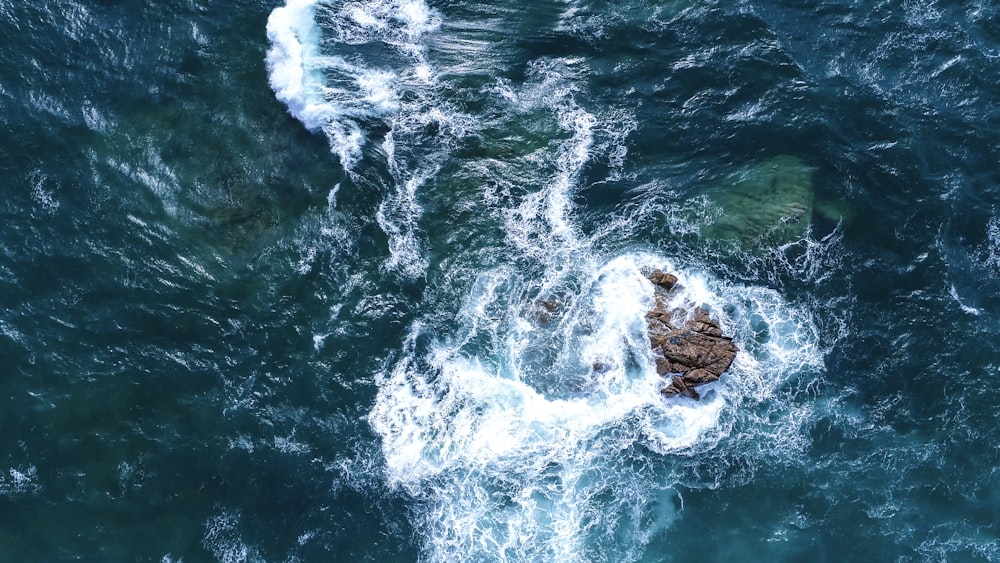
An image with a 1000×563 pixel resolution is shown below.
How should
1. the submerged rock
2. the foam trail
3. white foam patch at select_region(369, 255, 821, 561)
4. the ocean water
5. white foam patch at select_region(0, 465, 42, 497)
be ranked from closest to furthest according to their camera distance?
white foam patch at select_region(0, 465, 42, 497), the ocean water, white foam patch at select_region(369, 255, 821, 561), the submerged rock, the foam trail

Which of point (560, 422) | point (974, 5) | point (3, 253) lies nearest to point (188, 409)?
point (3, 253)

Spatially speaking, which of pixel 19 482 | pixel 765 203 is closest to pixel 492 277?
pixel 765 203

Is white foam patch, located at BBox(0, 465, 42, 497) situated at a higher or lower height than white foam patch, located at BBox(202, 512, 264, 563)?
higher

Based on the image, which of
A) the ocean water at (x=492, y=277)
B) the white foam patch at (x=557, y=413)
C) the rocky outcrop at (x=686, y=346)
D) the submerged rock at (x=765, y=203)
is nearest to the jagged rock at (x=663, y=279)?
the rocky outcrop at (x=686, y=346)

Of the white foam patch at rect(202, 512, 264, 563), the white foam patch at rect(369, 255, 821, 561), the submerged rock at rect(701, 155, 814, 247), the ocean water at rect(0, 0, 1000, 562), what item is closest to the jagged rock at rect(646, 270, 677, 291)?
the white foam patch at rect(369, 255, 821, 561)

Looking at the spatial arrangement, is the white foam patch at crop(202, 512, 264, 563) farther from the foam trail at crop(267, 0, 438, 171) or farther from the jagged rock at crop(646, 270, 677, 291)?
the jagged rock at crop(646, 270, 677, 291)

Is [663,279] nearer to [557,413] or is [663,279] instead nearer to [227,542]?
[557,413]

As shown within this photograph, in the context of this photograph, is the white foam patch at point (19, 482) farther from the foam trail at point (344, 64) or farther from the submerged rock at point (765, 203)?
the submerged rock at point (765, 203)

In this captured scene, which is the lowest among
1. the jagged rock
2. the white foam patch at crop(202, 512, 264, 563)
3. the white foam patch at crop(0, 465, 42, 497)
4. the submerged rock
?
the white foam patch at crop(202, 512, 264, 563)
